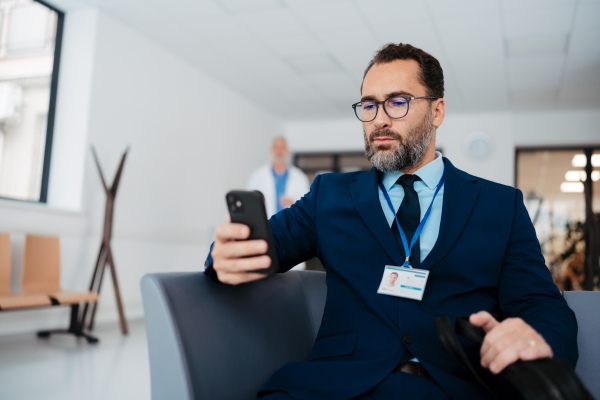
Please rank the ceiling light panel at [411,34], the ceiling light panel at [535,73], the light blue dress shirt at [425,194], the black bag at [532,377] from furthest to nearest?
1. the ceiling light panel at [535,73]
2. the ceiling light panel at [411,34]
3. the light blue dress shirt at [425,194]
4. the black bag at [532,377]

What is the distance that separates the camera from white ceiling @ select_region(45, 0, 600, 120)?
4457 mm

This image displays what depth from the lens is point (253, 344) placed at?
1091 mm

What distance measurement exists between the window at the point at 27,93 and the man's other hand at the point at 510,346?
4150mm

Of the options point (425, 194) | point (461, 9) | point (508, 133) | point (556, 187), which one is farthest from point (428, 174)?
point (556, 187)

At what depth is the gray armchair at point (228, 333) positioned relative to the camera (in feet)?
2.97

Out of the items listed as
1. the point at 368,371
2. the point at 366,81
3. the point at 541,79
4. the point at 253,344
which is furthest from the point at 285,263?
the point at 541,79

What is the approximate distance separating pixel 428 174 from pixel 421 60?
1.03 ft

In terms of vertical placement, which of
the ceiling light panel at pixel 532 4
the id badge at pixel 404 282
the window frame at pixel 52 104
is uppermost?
the ceiling light panel at pixel 532 4

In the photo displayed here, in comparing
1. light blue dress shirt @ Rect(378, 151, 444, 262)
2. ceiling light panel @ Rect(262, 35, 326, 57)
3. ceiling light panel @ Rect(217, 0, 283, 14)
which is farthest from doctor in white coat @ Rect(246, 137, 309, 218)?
light blue dress shirt @ Rect(378, 151, 444, 262)

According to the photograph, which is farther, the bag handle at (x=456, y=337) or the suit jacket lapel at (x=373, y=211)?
the suit jacket lapel at (x=373, y=211)

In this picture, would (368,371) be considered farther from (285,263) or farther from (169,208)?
(169,208)

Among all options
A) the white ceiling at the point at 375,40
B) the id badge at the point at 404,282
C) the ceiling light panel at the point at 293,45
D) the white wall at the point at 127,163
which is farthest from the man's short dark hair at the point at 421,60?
the ceiling light panel at the point at 293,45

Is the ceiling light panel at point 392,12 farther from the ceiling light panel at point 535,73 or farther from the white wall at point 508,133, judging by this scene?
the white wall at point 508,133

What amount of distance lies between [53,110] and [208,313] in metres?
4.32
